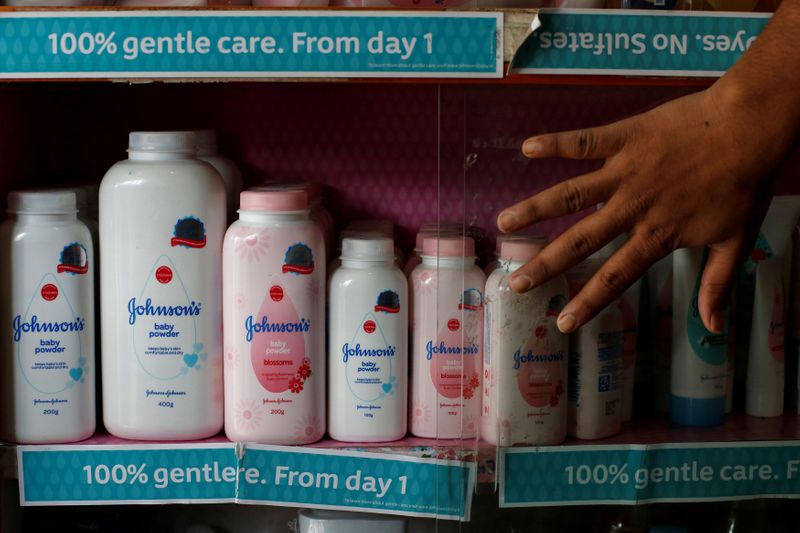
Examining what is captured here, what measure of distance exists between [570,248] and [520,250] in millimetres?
133

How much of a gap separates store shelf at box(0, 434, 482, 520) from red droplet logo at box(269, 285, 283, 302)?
0.17 m

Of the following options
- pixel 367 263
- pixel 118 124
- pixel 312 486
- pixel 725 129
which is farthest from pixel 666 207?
pixel 118 124

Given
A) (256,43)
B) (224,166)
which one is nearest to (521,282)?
(256,43)

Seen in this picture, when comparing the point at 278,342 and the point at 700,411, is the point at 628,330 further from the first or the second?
the point at 278,342

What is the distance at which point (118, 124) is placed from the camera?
4.84 ft

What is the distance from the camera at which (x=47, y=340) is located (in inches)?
46.1

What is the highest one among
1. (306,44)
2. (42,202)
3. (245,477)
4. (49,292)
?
(306,44)

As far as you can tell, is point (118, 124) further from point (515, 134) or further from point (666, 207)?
point (666, 207)

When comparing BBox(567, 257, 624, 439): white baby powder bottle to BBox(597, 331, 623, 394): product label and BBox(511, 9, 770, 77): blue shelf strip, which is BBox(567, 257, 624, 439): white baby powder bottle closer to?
BBox(597, 331, 623, 394): product label

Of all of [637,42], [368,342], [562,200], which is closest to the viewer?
[562,200]

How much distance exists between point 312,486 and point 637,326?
0.49 meters

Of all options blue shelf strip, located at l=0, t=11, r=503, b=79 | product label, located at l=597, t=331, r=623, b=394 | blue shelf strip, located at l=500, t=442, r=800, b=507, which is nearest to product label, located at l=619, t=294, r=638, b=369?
product label, located at l=597, t=331, r=623, b=394

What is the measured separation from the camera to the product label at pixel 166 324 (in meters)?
1.16

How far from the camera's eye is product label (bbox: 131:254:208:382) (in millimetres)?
1161
